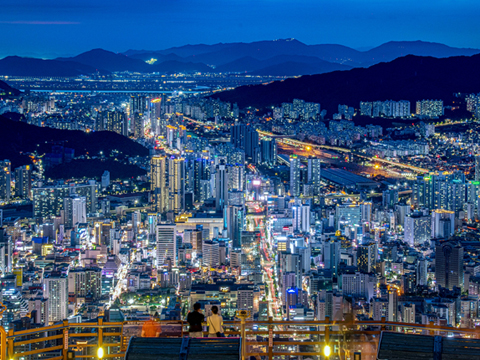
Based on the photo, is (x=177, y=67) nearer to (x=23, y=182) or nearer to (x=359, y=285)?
(x=23, y=182)

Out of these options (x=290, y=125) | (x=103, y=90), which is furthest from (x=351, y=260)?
(x=103, y=90)

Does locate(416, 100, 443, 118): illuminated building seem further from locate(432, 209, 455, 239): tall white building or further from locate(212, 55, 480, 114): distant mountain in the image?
locate(432, 209, 455, 239): tall white building

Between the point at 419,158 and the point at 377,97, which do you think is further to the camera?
the point at 377,97

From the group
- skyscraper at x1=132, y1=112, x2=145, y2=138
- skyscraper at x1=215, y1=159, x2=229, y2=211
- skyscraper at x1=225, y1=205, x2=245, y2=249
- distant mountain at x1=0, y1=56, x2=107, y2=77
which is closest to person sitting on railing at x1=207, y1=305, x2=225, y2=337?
skyscraper at x1=225, y1=205, x2=245, y2=249

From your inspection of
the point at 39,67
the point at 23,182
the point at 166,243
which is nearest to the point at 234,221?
the point at 166,243

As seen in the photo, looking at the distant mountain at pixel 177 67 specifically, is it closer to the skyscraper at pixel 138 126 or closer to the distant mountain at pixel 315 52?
the distant mountain at pixel 315 52

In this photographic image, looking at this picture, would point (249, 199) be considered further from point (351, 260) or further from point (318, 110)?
point (318, 110)
